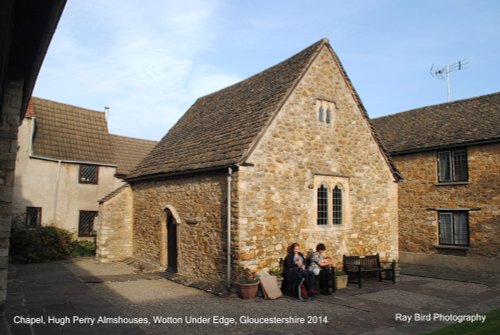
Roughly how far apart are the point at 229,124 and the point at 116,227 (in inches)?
323

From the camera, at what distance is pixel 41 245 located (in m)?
19.1

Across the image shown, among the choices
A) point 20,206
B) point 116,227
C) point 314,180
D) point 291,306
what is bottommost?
point 291,306

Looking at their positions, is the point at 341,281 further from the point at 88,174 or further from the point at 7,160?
the point at 88,174

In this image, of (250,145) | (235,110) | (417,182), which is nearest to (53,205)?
(235,110)

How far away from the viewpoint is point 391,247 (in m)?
16.5

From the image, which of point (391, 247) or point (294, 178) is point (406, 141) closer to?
point (391, 247)

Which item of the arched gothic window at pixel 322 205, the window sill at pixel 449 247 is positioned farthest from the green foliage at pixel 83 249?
A: the window sill at pixel 449 247

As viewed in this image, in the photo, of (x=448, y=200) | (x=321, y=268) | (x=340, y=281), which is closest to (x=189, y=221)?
(x=321, y=268)

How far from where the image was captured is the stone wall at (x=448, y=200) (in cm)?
1750

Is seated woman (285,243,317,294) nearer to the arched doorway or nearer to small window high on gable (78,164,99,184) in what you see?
the arched doorway

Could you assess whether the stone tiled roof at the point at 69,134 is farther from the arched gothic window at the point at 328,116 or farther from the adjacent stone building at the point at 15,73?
the adjacent stone building at the point at 15,73

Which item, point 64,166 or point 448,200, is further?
point 64,166

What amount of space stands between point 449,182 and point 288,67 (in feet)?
33.1

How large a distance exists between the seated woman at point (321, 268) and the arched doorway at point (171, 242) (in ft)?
20.5
